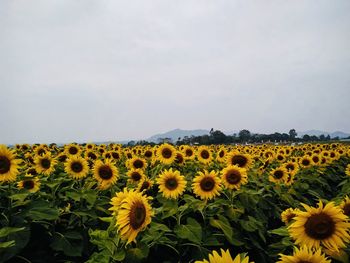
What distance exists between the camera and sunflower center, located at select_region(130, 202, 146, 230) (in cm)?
323

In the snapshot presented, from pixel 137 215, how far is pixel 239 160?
185 inches

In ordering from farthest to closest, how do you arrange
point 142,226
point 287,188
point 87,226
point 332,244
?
point 287,188 < point 87,226 < point 142,226 < point 332,244

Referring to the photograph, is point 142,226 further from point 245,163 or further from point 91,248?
point 245,163

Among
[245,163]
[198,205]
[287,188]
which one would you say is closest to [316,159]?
[287,188]

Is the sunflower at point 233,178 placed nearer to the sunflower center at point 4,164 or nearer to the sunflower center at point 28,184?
the sunflower center at point 28,184

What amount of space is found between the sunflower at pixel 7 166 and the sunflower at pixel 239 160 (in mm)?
4547

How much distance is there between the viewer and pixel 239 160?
24.9ft

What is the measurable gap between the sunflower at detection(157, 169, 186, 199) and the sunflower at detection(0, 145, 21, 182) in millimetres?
2280

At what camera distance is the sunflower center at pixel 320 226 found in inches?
120

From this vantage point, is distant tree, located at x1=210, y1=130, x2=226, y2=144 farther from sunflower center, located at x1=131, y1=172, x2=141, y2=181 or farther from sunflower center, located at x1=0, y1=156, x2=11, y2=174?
sunflower center, located at x1=0, y1=156, x2=11, y2=174

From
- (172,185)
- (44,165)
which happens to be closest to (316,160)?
(172,185)

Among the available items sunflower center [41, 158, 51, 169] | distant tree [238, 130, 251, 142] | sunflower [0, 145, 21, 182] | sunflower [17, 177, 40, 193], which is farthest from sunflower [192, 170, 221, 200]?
distant tree [238, 130, 251, 142]

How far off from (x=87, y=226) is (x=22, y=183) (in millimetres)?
1312

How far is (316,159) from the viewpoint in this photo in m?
11.2
